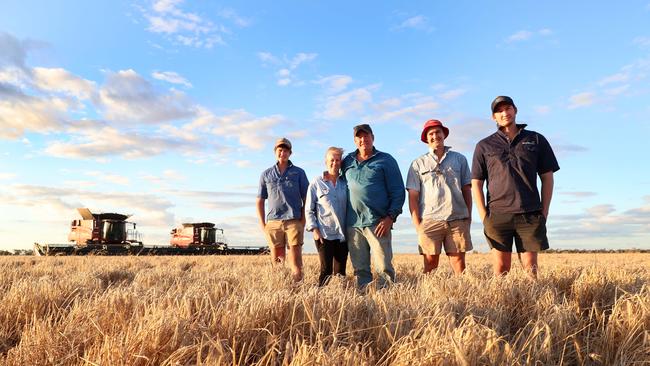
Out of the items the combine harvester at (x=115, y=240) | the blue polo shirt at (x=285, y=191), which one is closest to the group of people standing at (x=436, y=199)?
the blue polo shirt at (x=285, y=191)

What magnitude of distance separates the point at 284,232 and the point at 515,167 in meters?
3.52

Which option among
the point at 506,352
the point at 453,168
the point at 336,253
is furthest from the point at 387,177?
the point at 506,352

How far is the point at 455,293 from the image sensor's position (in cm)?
408

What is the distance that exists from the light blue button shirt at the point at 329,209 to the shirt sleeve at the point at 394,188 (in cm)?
63

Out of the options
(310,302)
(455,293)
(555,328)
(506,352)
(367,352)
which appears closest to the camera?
(506,352)

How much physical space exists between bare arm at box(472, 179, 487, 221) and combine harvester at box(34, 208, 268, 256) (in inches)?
1090

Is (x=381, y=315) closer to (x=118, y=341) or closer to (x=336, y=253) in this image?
(x=118, y=341)

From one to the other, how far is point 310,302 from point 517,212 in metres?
2.77

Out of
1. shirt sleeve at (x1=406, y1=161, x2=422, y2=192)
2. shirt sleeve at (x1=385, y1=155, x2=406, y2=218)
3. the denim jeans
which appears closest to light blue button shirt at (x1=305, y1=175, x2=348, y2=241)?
the denim jeans

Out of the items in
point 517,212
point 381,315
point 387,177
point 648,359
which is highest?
point 387,177

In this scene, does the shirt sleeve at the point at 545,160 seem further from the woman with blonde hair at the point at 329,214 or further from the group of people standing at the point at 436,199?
the woman with blonde hair at the point at 329,214

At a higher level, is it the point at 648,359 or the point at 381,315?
the point at 381,315

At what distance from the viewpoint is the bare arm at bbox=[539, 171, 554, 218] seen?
5.15m

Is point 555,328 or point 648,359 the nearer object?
point 648,359
